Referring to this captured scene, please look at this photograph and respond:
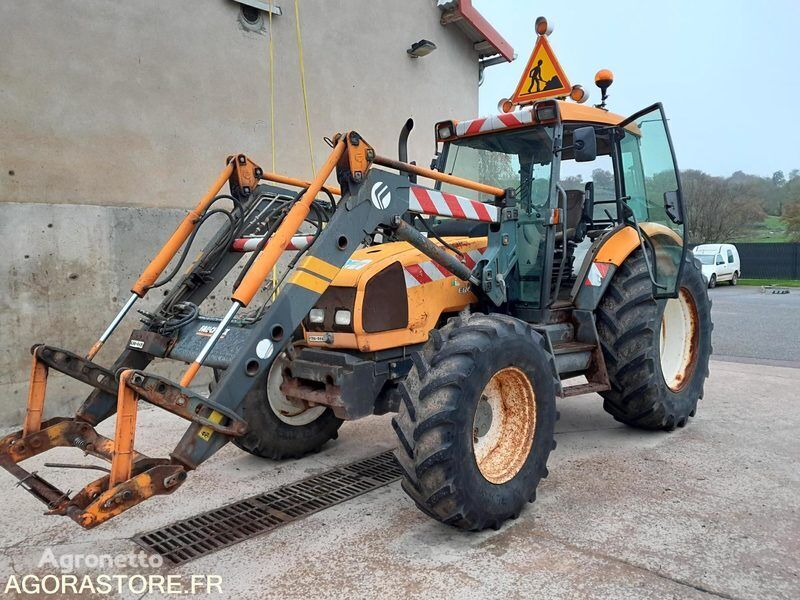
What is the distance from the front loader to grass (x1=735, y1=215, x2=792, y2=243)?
3258 cm

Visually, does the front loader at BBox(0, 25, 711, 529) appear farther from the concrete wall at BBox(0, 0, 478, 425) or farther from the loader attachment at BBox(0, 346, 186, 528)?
the concrete wall at BBox(0, 0, 478, 425)

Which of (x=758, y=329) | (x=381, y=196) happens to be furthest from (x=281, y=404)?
(x=758, y=329)

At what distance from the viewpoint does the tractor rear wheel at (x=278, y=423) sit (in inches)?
164

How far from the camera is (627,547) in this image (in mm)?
3070

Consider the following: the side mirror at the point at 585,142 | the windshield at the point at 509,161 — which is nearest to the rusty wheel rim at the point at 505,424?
the windshield at the point at 509,161

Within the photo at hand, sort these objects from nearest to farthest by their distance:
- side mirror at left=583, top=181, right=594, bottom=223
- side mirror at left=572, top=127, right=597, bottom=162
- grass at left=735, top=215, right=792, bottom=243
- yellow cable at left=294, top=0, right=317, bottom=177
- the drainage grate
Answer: the drainage grate
side mirror at left=572, top=127, right=597, bottom=162
side mirror at left=583, top=181, right=594, bottom=223
yellow cable at left=294, top=0, right=317, bottom=177
grass at left=735, top=215, right=792, bottom=243

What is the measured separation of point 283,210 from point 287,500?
1796 mm

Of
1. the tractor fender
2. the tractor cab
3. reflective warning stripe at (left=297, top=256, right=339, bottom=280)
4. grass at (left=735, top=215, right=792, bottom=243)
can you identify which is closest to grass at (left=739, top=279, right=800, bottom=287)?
grass at (left=735, top=215, right=792, bottom=243)

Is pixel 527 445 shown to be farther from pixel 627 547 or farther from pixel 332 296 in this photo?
pixel 332 296

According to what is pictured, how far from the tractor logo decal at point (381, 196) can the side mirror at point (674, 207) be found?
2.52 m

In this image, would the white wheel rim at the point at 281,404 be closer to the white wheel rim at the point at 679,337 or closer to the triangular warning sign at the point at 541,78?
the white wheel rim at the point at 679,337

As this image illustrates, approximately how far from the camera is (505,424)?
3.62 meters

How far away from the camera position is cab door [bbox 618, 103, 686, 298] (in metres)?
4.71

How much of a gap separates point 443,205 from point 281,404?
1.79 meters
